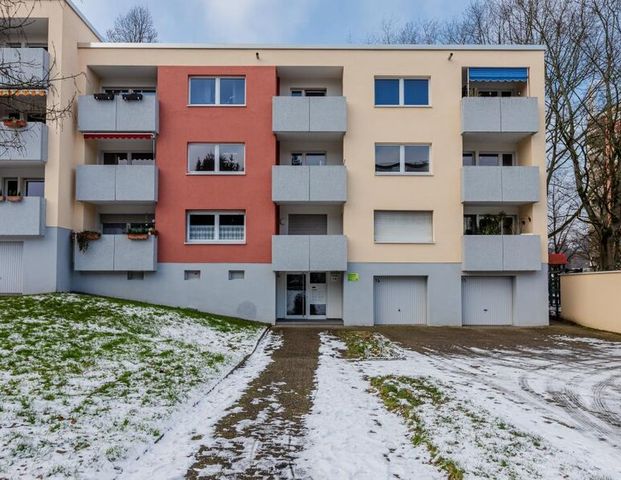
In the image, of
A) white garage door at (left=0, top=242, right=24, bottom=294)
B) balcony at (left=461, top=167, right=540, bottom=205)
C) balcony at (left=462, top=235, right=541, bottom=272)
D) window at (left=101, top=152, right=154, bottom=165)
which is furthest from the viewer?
window at (left=101, top=152, right=154, bottom=165)

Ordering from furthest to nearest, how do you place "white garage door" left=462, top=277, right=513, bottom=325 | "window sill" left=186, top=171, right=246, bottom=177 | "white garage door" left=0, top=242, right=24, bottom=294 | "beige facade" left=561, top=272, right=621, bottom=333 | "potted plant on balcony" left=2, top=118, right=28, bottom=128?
"white garage door" left=462, top=277, right=513, bottom=325 < "window sill" left=186, top=171, right=246, bottom=177 < "white garage door" left=0, top=242, right=24, bottom=294 < "beige facade" left=561, top=272, right=621, bottom=333 < "potted plant on balcony" left=2, top=118, right=28, bottom=128

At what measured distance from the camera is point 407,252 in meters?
18.3

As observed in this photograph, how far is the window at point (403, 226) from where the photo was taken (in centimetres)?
1850

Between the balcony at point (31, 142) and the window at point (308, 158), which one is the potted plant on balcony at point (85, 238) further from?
the window at point (308, 158)

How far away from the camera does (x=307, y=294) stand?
19.0 meters

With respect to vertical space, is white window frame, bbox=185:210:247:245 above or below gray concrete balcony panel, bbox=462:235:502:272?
above

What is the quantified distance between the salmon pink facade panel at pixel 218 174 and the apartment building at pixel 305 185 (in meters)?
0.06

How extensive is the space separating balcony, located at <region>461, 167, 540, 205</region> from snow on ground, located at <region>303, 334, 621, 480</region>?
28.4 ft

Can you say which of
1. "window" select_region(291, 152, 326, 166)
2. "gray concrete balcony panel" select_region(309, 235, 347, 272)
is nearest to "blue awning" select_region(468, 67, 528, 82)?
"window" select_region(291, 152, 326, 166)

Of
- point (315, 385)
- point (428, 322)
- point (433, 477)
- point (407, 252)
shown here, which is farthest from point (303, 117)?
point (433, 477)

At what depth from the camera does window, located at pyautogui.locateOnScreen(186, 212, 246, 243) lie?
18344 millimetres

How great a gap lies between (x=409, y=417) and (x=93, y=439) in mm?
3874

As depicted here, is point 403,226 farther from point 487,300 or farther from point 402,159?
point 487,300

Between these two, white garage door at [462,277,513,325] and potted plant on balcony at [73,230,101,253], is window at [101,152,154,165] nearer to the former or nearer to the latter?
potted plant on balcony at [73,230,101,253]
